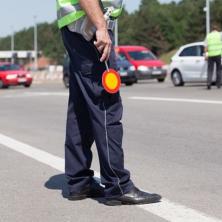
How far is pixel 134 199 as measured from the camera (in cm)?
501

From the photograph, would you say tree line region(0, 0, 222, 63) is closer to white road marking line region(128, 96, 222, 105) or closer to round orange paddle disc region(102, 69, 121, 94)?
white road marking line region(128, 96, 222, 105)

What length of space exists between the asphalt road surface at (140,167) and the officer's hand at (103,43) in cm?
110

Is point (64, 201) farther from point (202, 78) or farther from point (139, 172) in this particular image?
point (202, 78)

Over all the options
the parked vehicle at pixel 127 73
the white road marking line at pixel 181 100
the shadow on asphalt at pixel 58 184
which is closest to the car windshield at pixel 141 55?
the parked vehicle at pixel 127 73

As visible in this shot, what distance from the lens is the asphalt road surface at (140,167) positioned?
15.9ft

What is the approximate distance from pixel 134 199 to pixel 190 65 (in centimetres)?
1845

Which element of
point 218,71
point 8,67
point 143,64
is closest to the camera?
point 218,71

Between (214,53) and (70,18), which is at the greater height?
(70,18)

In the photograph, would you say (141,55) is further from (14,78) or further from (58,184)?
(58,184)

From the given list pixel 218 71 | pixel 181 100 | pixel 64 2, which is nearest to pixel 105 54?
pixel 64 2

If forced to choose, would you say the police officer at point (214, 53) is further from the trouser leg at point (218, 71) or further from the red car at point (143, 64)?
the red car at point (143, 64)

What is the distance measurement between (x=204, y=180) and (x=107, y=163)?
129 cm

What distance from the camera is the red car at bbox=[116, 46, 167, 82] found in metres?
30.0

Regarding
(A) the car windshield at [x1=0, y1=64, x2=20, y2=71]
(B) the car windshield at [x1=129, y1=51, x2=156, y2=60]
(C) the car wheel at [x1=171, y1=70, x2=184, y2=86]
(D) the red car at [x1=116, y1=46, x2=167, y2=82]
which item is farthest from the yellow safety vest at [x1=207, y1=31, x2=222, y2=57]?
(A) the car windshield at [x1=0, y1=64, x2=20, y2=71]
